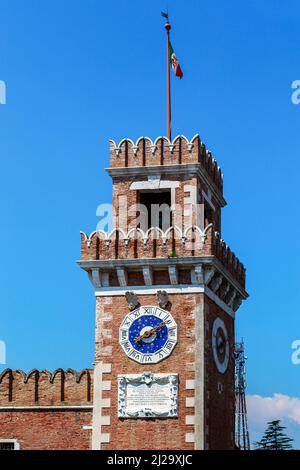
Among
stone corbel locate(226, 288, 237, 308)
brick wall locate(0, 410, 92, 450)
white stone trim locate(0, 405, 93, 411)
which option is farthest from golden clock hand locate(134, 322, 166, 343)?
stone corbel locate(226, 288, 237, 308)

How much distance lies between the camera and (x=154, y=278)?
1900 inches

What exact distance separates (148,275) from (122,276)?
1.11 m

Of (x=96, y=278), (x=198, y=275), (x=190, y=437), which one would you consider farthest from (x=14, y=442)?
(x=198, y=275)

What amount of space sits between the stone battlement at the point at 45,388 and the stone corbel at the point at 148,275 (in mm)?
4575

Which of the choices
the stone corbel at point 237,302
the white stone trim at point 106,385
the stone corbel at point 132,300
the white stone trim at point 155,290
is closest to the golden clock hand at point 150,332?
the stone corbel at point 132,300

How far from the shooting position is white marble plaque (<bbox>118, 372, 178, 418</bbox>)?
4681 cm

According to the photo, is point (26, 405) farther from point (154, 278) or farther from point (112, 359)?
point (154, 278)

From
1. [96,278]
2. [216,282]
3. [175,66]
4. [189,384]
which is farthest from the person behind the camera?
[175,66]

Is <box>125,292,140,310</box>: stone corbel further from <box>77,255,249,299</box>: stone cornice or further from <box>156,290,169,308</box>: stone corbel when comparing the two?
<box>77,255,249,299</box>: stone cornice

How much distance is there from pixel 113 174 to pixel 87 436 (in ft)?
36.1

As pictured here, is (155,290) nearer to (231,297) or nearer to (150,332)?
(150,332)

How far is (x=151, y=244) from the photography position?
48.1m
